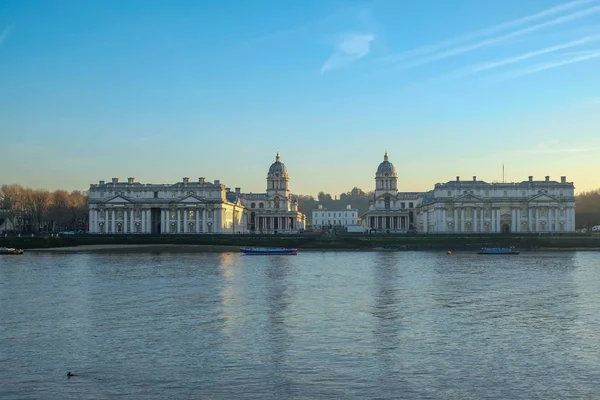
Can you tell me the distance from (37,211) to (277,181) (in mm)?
49947

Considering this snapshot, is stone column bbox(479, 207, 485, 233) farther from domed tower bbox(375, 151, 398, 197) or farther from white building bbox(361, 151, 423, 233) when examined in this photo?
domed tower bbox(375, 151, 398, 197)

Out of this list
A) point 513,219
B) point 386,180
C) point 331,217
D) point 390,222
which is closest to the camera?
point 513,219

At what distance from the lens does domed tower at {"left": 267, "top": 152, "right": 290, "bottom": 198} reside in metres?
160

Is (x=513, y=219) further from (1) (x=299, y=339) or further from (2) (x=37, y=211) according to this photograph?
(1) (x=299, y=339)

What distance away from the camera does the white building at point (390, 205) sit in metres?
A: 154

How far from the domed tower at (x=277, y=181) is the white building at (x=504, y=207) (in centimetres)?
4125

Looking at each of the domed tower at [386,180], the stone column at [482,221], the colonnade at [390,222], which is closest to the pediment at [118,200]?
the colonnade at [390,222]

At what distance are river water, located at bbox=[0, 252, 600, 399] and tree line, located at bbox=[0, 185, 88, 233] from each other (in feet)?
305

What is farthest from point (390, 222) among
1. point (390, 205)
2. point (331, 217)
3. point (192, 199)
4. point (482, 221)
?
point (192, 199)

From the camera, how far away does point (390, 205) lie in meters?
156

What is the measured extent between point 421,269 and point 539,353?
121 feet

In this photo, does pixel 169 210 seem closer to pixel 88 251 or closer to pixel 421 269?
pixel 88 251

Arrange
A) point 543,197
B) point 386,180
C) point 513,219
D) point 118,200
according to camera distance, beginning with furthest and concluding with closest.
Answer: point 386,180
point 118,200
point 513,219
point 543,197

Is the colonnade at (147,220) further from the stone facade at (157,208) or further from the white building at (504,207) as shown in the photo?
the white building at (504,207)
